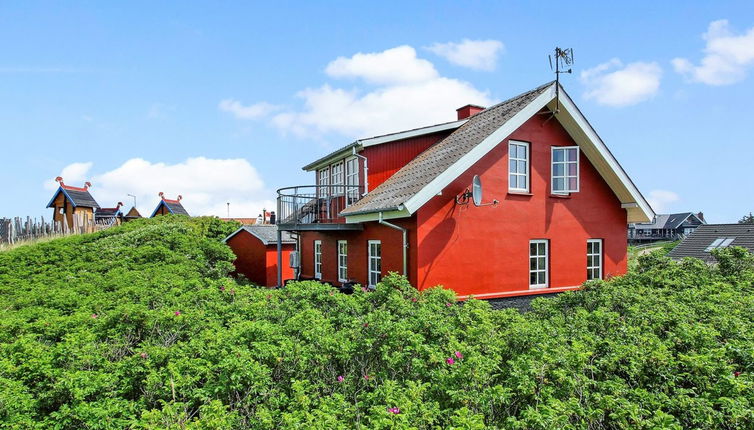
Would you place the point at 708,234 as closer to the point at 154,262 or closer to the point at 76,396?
the point at 154,262

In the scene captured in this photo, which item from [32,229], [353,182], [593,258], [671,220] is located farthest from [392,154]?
[671,220]

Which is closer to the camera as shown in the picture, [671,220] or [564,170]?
[564,170]

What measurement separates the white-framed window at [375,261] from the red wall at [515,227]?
2.20 metres

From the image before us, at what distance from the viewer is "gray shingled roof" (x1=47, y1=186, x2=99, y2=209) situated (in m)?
33.3

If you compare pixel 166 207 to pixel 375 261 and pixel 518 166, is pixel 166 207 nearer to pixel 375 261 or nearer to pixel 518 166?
pixel 375 261

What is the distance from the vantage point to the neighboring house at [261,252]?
21.3 m

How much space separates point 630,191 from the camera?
13078mm

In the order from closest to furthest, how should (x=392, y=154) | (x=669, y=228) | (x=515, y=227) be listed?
(x=515, y=227)
(x=392, y=154)
(x=669, y=228)

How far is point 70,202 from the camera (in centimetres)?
3350

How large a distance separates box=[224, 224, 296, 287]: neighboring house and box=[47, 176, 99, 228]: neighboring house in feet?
55.3

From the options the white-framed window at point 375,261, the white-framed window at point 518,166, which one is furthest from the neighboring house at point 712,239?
the white-framed window at point 375,261

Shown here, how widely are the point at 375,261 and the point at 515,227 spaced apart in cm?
397

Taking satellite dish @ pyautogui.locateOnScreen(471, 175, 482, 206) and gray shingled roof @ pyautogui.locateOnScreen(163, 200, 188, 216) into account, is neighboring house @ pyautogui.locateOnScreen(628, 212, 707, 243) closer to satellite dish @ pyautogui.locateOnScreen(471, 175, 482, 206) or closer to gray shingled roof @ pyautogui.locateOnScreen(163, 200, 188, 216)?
gray shingled roof @ pyautogui.locateOnScreen(163, 200, 188, 216)

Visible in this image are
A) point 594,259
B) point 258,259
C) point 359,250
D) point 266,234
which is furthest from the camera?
point 266,234
